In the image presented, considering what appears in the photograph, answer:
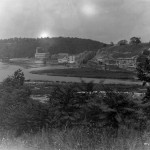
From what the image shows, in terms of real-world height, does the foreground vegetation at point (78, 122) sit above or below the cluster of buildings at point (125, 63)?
below

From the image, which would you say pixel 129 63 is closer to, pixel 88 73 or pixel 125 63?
pixel 125 63

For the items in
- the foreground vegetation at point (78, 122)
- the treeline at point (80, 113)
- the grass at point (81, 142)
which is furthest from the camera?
the treeline at point (80, 113)

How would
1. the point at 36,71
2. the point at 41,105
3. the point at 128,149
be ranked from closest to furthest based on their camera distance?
1. the point at 128,149
2. the point at 41,105
3. the point at 36,71

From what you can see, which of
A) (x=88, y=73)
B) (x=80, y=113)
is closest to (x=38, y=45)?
(x=88, y=73)

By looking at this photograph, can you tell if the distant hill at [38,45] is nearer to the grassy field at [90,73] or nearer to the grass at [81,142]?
the grassy field at [90,73]

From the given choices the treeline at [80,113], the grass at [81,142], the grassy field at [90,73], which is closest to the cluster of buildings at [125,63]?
the grassy field at [90,73]

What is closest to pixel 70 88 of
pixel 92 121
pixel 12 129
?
pixel 92 121

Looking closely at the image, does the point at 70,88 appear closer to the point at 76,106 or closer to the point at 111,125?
the point at 76,106


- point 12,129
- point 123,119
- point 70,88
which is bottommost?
point 12,129
